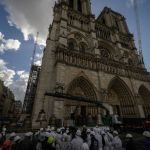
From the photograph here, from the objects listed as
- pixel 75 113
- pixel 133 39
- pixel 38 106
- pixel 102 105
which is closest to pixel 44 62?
pixel 38 106

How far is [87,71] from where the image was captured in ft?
55.7

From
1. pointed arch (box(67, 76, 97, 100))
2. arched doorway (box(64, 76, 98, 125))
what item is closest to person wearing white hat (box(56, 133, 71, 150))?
arched doorway (box(64, 76, 98, 125))

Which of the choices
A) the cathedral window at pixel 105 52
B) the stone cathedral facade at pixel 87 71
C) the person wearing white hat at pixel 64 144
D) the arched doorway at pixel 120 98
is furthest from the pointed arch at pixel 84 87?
the person wearing white hat at pixel 64 144

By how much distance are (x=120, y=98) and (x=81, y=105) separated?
7620 millimetres

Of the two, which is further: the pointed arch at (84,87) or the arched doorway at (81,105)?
the pointed arch at (84,87)

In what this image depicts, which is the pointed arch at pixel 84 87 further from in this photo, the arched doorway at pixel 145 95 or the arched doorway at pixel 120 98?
the arched doorway at pixel 145 95

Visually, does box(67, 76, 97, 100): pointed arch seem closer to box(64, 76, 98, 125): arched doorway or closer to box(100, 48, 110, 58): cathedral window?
box(64, 76, 98, 125): arched doorway

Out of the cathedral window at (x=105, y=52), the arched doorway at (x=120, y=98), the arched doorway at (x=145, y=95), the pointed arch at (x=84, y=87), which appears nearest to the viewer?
the pointed arch at (x=84, y=87)

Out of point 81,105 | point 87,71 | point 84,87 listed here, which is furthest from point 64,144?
point 87,71

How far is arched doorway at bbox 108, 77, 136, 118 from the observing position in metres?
18.5

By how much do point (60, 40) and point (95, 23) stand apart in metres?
11.8

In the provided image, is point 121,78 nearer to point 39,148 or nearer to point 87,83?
point 87,83

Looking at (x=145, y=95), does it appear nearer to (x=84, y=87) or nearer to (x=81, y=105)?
(x=84, y=87)

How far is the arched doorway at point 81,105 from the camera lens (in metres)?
14.0
